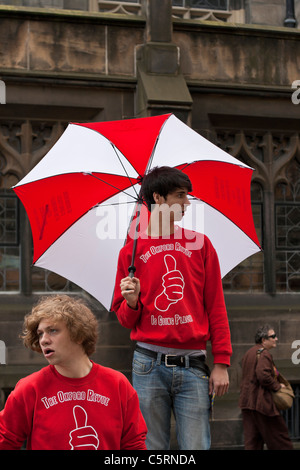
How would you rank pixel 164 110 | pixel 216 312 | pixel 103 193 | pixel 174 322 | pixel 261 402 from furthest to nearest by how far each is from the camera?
pixel 164 110 → pixel 261 402 → pixel 103 193 → pixel 216 312 → pixel 174 322

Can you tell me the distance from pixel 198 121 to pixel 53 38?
1.78 metres

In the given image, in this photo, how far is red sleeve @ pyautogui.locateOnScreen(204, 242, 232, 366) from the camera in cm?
368

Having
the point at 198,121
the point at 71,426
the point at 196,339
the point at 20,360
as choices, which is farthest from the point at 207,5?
the point at 71,426

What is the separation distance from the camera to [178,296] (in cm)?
363

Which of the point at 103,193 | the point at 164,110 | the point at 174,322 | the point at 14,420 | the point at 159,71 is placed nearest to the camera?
the point at 14,420

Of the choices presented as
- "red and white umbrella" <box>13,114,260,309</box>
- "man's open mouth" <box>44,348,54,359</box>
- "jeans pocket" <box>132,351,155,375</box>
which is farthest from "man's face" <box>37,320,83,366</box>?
"red and white umbrella" <box>13,114,260,309</box>

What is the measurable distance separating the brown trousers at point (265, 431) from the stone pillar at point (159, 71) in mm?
3016

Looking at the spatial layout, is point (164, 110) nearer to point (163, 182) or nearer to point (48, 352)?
point (163, 182)

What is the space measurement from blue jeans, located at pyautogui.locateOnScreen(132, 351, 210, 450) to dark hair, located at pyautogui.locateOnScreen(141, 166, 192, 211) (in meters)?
0.73

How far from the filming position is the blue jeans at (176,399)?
359cm

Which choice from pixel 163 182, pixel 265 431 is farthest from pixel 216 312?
pixel 265 431

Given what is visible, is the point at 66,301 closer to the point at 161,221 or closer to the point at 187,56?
the point at 161,221

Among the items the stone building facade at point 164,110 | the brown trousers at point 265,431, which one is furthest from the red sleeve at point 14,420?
the stone building facade at point 164,110

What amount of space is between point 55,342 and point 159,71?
6100mm
